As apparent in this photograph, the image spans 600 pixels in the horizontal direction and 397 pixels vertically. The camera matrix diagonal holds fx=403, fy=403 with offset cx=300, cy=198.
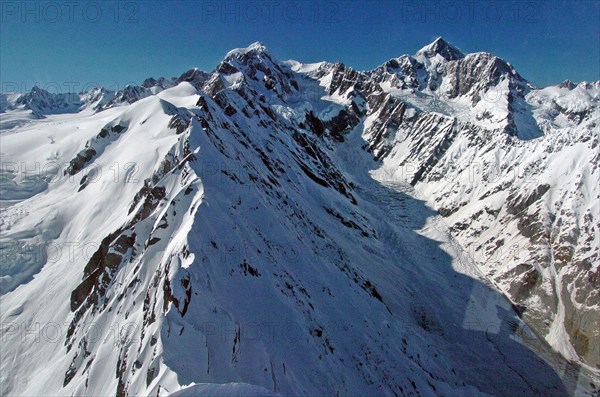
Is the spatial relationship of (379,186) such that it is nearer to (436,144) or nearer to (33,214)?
(436,144)

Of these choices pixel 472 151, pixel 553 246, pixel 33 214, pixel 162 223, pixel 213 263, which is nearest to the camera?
pixel 213 263

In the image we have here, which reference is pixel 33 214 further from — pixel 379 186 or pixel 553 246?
pixel 379 186

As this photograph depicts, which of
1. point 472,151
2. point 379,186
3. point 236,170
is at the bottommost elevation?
point 236,170

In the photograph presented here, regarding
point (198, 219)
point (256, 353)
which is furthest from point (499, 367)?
point (198, 219)

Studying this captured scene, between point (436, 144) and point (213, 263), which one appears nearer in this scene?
point (213, 263)

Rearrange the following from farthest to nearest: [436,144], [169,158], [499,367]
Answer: [436,144] < [499,367] < [169,158]

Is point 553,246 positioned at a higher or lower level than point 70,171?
higher
